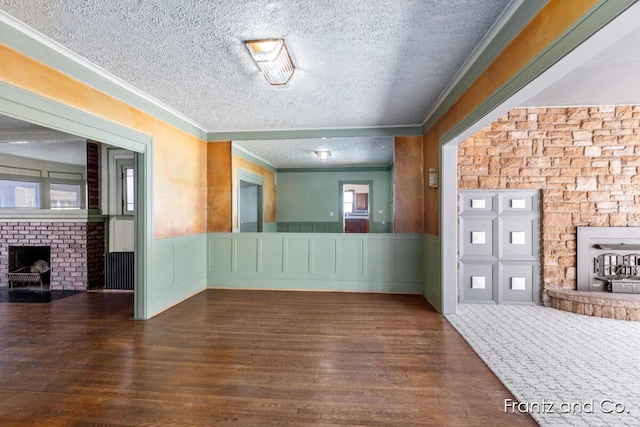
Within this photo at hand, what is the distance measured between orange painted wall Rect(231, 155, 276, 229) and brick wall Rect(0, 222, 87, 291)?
255 centimetres

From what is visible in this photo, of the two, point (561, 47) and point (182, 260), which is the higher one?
point (561, 47)

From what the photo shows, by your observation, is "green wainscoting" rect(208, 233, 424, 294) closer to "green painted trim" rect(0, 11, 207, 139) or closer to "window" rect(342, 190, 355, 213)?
"green painted trim" rect(0, 11, 207, 139)

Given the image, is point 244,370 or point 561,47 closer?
point 561,47

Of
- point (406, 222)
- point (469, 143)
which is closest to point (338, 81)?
point (469, 143)

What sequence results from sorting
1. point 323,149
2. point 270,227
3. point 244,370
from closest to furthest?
point 244,370 → point 323,149 → point 270,227

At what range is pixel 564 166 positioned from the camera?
429 cm

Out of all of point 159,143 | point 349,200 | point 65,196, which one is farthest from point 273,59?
point 349,200

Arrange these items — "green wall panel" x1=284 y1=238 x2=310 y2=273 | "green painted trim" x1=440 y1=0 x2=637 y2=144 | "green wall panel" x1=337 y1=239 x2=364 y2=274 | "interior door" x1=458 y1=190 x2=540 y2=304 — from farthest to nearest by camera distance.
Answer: "green wall panel" x1=284 y1=238 x2=310 y2=273 → "green wall panel" x1=337 y1=239 x2=364 y2=274 → "interior door" x1=458 y1=190 x2=540 y2=304 → "green painted trim" x1=440 y1=0 x2=637 y2=144

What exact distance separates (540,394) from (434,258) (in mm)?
2263

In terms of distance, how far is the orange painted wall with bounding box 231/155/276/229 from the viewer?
5500 millimetres

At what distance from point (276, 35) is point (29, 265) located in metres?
6.29

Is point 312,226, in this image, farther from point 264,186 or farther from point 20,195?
point 20,195

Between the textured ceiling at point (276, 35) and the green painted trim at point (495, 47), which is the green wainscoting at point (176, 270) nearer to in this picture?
the textured ceiling at point (276, 35)

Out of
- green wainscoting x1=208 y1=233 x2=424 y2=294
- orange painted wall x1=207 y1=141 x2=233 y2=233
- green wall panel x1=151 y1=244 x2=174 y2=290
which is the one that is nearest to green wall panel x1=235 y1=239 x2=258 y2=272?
green wainscoting x1=208 y1=233 x2=424 y2=294
